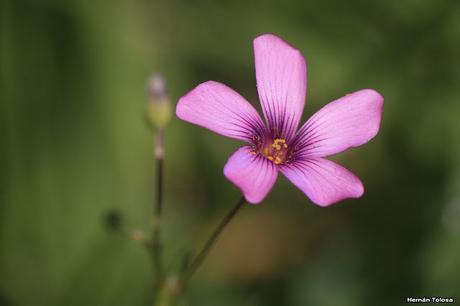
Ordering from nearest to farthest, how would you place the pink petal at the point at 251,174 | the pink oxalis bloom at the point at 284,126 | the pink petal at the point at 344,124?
1. the pink petal at the point at 251,174
2. the pink oxalis bloom at the point at 284,126
3. the pink petal at the point at 344,124

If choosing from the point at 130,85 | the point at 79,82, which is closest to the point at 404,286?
the point at 130,85

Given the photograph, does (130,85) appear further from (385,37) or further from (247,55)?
(385,37)

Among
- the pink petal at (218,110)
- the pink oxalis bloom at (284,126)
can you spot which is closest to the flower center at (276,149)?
the pink oxalis bloom at (284,126)

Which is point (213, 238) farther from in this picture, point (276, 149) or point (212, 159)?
point (212, 159)

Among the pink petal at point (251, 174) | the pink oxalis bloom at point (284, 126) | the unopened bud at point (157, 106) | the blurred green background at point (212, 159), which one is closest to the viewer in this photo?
the pink petal at point (251, 174)

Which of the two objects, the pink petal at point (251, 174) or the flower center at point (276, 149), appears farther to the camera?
the flower center at point (276, 149)

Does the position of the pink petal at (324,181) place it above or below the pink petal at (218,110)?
below

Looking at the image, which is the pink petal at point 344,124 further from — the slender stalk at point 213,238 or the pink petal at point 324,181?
the slender stalk at point 213,238
